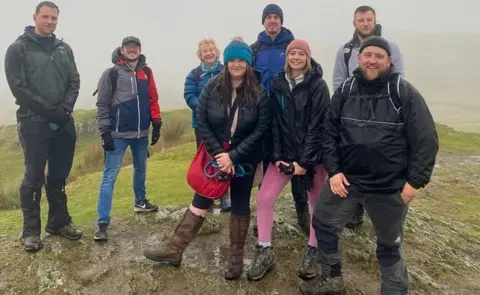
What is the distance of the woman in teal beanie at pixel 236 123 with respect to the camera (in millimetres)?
5422

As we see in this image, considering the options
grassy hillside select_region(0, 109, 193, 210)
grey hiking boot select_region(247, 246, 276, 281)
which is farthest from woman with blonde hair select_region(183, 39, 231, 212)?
grassy hillside select_region(0, 109, 193, 210)

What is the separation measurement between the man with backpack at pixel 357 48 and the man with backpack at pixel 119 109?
3050 millimetres

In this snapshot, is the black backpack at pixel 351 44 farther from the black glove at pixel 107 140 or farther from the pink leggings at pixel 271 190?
the black glove at pixel 107 140

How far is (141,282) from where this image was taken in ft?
18.2

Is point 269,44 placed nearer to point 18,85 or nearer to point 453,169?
point 18,85

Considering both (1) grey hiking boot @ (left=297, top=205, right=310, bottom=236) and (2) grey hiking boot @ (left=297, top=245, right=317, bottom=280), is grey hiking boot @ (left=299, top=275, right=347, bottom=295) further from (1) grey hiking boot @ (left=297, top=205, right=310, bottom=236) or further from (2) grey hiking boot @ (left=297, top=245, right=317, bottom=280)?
(1) grey hiking boot @ (left=297, top=205, right=310, bottom=236)

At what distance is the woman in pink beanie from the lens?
539cm

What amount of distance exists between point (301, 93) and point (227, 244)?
107 inches

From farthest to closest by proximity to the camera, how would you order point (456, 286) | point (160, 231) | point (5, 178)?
point (5, 178) < point (160, 231) < point (456, 286)

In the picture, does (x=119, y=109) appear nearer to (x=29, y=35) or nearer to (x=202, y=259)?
(x=29, y=35)

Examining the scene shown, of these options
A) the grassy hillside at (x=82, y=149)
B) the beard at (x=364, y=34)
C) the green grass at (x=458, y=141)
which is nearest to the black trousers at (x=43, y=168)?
the beard at (x=364, y=34)

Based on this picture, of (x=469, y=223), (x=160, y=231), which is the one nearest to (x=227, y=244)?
(x=160, y=231)

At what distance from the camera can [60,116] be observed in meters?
5.92

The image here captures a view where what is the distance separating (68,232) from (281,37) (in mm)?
4330
